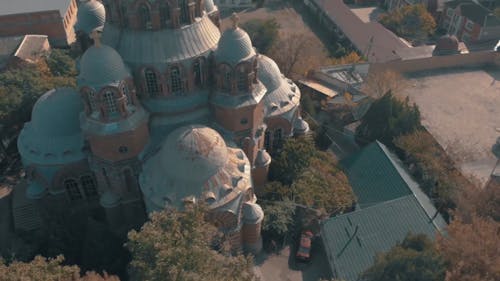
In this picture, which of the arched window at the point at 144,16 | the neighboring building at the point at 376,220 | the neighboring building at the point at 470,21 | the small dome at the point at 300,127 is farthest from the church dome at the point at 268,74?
the neighboring building at the point at 470,21

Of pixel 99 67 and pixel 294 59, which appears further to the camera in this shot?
pixel 294 59

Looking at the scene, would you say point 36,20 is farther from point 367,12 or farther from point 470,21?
point 470,21

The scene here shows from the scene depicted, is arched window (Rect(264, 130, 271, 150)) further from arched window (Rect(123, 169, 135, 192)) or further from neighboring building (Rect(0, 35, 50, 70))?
neighboring building (Rect(0, 35, 50, 70))

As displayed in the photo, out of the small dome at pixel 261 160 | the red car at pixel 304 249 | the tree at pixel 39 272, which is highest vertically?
the tree at pixel 39 272

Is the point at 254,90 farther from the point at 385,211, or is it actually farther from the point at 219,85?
the point at 385,211

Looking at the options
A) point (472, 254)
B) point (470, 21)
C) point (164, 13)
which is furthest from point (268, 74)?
point (470, 21)

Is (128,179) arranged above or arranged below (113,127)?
below

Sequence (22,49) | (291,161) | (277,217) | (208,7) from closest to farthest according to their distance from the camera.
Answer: (277,217)
(208,7)
(291,161)
(22,49)

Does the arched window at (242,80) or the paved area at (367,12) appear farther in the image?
the paved area at (367,12)

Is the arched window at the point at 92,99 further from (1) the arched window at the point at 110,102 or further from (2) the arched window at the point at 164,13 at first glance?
(2) the arched window at the point at 164,13
